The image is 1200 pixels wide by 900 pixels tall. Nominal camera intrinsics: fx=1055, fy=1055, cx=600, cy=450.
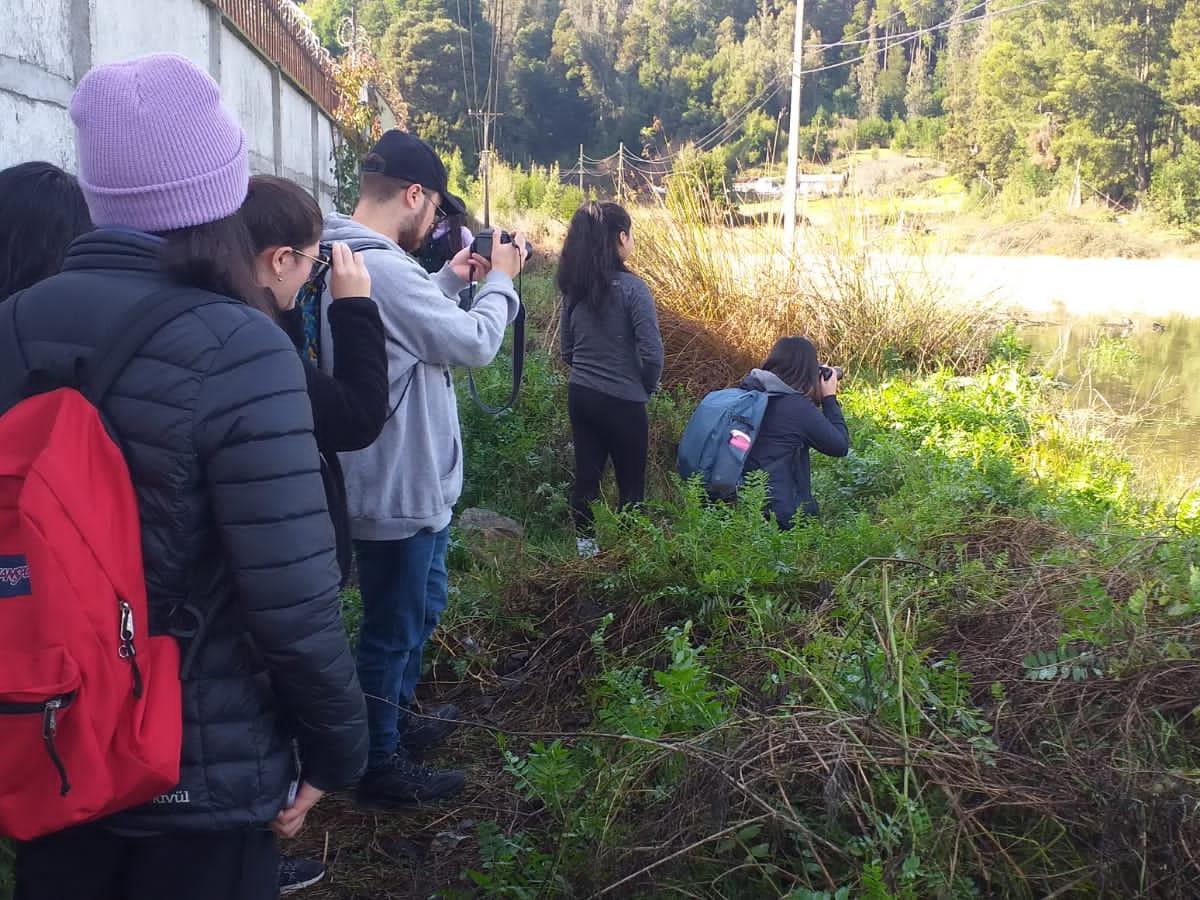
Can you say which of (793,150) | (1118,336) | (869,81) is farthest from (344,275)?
(869,81)

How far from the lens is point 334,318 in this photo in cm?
204

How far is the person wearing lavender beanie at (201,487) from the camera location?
4.53 ft

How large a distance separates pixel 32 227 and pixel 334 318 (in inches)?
24.7

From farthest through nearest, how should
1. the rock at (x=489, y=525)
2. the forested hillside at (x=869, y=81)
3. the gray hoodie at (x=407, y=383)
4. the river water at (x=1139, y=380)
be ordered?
the forested hillside at (x=869, y=81), the river water at (x=1139, y=380), the rock at (x=489, y=525), the gray hoodie at (x=407, y=383)

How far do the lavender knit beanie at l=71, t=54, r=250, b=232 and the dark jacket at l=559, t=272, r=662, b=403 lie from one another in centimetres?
338

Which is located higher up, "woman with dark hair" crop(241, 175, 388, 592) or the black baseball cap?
the black baseball cap

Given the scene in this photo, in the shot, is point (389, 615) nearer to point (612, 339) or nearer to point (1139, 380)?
point (612, 339)

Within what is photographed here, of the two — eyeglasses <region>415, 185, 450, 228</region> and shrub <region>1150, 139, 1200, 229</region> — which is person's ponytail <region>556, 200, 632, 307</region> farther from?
shrub <region>1150, 139, 1200, 229</region>

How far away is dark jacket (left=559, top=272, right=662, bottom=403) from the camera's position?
484cm

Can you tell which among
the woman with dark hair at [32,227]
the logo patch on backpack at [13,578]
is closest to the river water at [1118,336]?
the woman with dark hair at [32,227]

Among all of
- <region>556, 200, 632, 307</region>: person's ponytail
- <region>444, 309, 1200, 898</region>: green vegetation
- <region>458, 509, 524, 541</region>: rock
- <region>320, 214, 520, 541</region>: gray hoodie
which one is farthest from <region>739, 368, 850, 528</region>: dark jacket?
<region>320, 214, 520, 541</region>: gray hoodie

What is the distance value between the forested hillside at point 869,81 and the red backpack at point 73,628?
32930mm

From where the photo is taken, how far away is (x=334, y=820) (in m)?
2.93

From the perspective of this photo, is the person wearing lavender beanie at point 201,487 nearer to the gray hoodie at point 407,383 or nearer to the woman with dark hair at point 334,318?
the woman with dark hair at point 334,318
